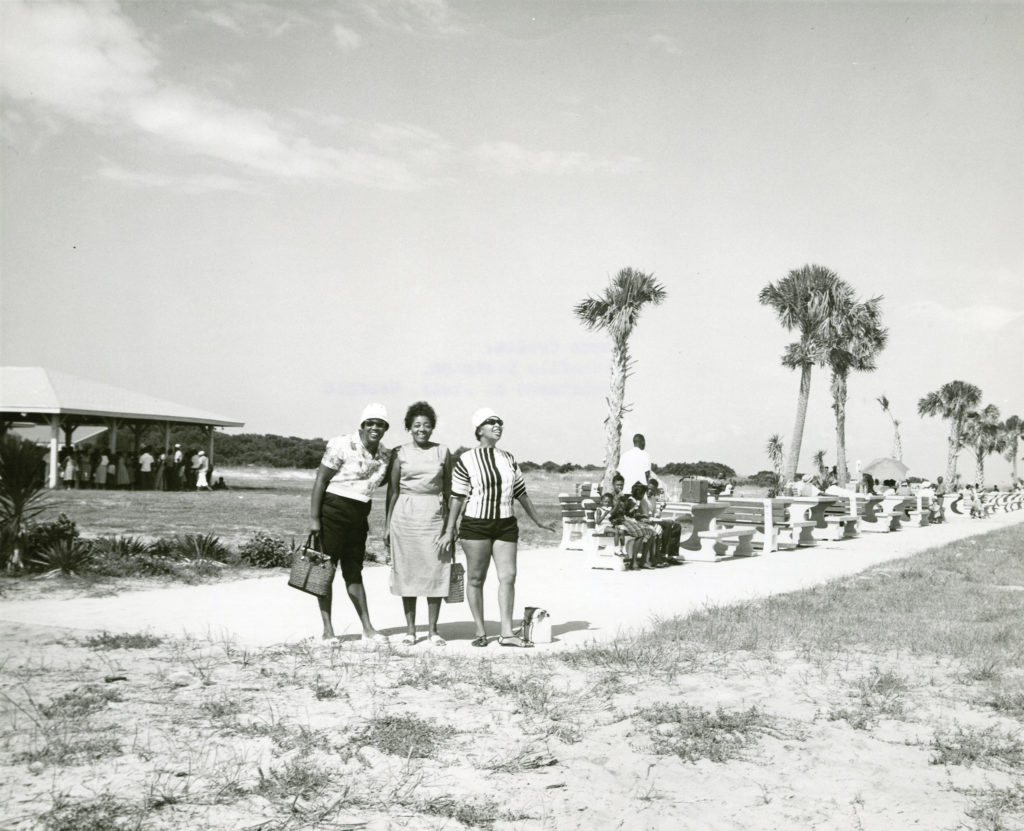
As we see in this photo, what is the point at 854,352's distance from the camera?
4006 cm

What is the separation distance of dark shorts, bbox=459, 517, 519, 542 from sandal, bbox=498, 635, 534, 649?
0.66 m

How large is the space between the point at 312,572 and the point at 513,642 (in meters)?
1.43

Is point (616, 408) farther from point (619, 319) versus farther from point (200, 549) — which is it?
point (200, 549)

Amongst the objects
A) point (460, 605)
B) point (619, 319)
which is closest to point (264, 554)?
point (460, 605)

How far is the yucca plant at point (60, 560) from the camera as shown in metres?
9.72

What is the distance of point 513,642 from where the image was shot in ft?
22.3

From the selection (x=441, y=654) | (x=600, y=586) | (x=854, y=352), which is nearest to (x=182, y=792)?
(x=441, y=654)

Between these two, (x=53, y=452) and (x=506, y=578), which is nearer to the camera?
(x=506, y=578)

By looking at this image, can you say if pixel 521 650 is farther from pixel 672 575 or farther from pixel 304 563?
pixel 672 575

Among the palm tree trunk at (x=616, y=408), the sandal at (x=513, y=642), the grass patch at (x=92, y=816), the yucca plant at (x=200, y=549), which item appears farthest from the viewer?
the palm tree trunk at (x=616, y=408)

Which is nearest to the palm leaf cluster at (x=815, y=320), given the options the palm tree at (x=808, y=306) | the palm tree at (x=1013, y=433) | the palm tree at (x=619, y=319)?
the palm tree at (x=808, y=306)

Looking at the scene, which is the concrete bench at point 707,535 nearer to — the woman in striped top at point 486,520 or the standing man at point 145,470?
the woman in striped top at point 486,520

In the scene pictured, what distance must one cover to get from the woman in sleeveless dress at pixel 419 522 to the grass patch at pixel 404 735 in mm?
2060

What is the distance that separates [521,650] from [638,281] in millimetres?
22079
